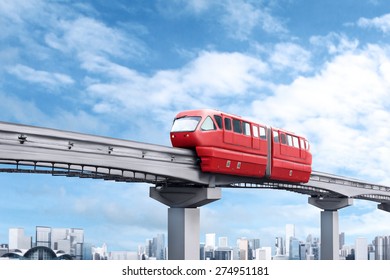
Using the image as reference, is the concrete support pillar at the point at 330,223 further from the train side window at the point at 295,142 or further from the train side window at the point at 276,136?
the train side window at the point at 276,136

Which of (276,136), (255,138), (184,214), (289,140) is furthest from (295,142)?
(184,214)

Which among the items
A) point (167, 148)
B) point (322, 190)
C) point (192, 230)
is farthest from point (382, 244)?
point (167, 148)

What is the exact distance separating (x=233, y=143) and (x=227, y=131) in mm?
877

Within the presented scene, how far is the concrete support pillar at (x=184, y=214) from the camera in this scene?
31.3 meters

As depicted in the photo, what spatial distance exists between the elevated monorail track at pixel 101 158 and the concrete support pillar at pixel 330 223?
1906 cm

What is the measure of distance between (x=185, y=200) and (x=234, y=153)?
14.5 feet

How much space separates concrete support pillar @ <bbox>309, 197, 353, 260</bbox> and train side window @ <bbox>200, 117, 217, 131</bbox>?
2643cm

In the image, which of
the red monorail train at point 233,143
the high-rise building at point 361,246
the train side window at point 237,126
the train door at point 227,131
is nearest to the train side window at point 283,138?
the red monorail train at point 233,143

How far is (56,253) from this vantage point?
27.9 m

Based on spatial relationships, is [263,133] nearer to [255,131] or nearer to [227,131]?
[255,131]

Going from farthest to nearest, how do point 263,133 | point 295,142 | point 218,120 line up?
point 295,142 < point 263,133 < point 218,120

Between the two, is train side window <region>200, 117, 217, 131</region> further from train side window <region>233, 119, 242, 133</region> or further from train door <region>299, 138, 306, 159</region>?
train door <region>299, 138, 306, 159</region>

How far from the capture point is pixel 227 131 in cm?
2991

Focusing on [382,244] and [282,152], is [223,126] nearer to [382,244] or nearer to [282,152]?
[282,152]
